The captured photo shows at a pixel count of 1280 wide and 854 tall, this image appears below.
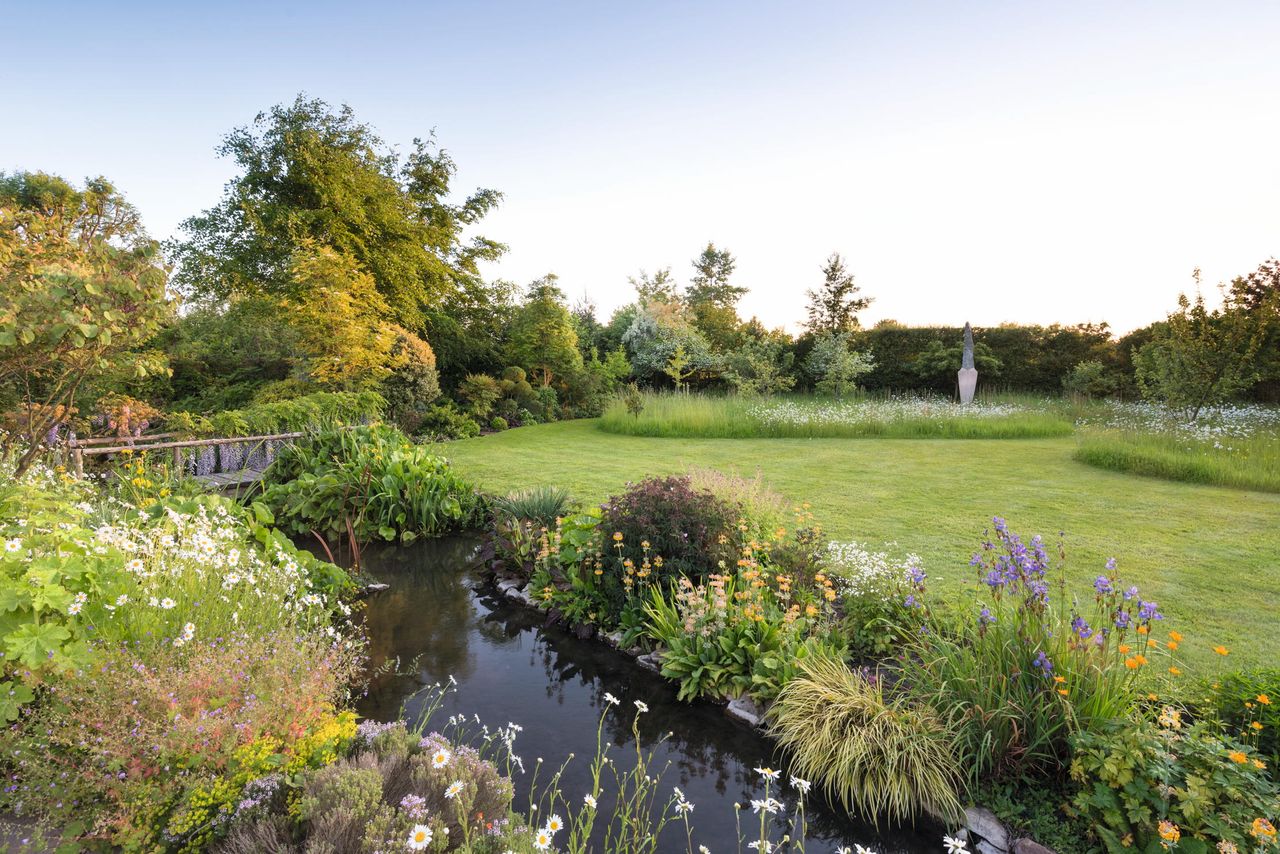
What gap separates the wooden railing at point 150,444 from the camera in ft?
21.0

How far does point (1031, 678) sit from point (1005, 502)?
5.13 m

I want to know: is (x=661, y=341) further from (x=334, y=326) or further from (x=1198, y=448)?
(x=1198, y=448)

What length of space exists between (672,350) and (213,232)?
1418cm

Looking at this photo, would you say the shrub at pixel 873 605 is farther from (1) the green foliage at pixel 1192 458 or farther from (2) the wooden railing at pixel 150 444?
(2) the wooden railing at pixel 150 444

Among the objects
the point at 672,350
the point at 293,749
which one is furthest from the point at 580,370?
the point at 293,749

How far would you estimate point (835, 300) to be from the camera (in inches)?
1183

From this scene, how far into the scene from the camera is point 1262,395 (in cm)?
1343

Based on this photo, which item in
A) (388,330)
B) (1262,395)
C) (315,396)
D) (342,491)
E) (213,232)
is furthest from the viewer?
(213,232)

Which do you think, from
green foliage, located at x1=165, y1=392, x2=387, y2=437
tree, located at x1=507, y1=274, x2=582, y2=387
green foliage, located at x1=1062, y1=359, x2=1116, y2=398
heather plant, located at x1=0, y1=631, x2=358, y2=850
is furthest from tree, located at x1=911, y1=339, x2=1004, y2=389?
heather plant, located at x1=0, y1=631, x2=358, y2=850

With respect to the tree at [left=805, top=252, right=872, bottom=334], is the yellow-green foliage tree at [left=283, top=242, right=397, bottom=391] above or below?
below

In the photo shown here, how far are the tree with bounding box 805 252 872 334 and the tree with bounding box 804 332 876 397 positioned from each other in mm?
10608

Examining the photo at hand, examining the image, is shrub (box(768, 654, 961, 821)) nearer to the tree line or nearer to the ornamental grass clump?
the ornamental grass clump

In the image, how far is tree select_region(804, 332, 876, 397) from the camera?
1833cm

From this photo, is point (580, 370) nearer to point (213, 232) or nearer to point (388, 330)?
point (388, 330)
